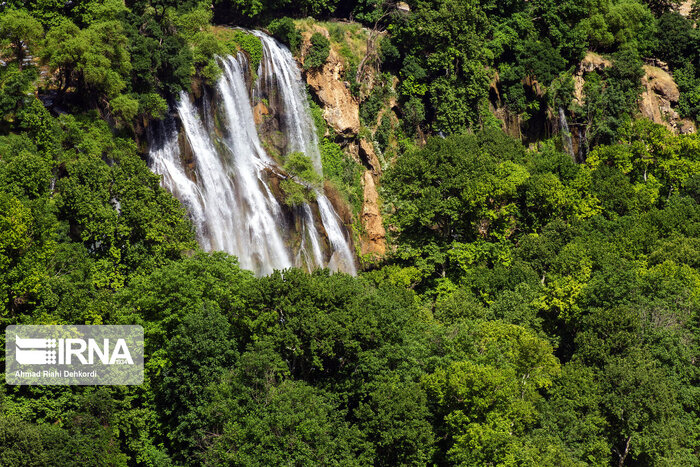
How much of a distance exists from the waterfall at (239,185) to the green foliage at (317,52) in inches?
162

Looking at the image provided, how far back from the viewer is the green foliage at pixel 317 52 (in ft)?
269

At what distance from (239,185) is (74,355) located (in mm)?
27000

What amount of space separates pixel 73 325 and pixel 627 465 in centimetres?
3521

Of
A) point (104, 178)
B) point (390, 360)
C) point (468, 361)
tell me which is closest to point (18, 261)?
point (104, 178)

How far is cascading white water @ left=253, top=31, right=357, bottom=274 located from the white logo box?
30.1m

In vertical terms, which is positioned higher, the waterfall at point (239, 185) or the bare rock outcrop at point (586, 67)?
the bare rock outcrop at point (586, 67)

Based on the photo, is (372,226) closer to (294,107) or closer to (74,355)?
(294,107)

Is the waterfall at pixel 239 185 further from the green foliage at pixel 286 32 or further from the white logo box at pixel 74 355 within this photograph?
the white logo box at pixel 74 355

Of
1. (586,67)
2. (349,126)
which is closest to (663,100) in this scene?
(586,67)

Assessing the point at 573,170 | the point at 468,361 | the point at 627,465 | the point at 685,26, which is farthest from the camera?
the point at 685,26

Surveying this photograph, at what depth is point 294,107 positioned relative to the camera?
8031 cm

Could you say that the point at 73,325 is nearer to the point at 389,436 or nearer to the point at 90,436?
the point at 90,436

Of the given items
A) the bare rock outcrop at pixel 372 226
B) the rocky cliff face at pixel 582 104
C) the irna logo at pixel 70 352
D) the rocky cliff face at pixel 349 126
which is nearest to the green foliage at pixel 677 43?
the rocky cliff face at pixel 582 104

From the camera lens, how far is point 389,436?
46.9 meters
